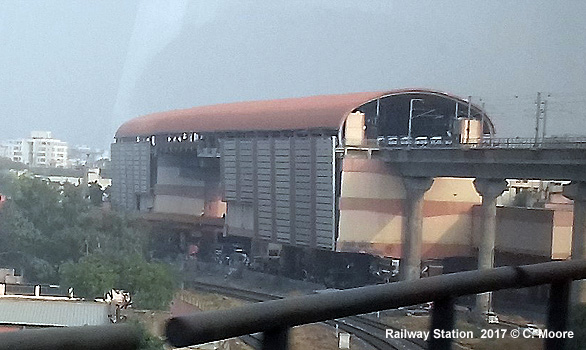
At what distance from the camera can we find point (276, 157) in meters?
5.45

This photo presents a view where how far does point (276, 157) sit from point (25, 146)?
7.76ft

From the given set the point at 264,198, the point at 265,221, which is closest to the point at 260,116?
the point at 264,198

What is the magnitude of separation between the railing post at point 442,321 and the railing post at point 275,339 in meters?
0.26

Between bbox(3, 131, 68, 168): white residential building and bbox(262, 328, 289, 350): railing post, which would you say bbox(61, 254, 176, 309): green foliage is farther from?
bbox(262, 328, 289, 350): railing post

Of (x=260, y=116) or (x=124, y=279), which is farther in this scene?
(x=260, y=116)

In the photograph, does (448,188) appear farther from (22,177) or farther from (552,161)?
(22,177)

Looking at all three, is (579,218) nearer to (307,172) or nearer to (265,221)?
(307,172)

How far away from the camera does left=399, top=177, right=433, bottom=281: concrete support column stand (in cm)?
496

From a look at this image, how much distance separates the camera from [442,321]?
38.8 inches

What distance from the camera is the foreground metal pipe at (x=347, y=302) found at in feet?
2.27

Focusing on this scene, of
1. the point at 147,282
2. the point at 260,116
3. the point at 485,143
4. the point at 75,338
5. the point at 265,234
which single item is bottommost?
the point at 147,282

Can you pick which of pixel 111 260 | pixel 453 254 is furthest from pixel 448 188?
pixel 111 260

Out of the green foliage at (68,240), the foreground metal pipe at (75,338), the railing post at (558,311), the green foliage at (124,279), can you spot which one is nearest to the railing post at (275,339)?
the foreground metal pipe at (75,338)

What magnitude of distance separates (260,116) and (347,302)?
16.7ft
